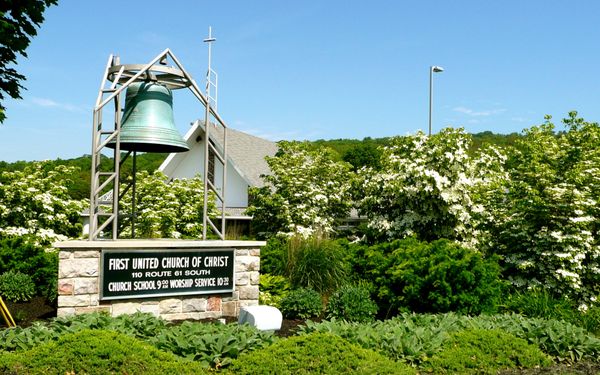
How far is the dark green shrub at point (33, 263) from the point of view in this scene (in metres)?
11.4

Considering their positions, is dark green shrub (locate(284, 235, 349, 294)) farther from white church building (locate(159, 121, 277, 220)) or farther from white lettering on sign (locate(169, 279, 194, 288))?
white church building (locate(159, 121, 277, 220))

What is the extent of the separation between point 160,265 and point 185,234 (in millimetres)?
8864

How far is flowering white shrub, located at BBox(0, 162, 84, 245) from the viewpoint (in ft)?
54.1

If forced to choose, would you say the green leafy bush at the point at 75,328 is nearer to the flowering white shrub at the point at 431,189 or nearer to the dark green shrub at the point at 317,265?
the dark green shrub at the point at 317,265

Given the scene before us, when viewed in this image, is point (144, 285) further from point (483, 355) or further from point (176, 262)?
point (483, 355)

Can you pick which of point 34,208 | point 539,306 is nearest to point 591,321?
point 539,306

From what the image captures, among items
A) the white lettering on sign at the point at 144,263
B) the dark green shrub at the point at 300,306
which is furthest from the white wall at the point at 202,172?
the white lettering on sign at the point at 144,263

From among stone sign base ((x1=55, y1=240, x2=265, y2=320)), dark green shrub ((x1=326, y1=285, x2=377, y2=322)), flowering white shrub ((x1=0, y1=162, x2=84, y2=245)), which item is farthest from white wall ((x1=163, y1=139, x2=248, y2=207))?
dark green shrub ((x1=326, y1=285, x2=377, y2=322))

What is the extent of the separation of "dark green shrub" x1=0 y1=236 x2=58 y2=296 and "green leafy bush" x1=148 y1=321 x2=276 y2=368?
16.7 ft

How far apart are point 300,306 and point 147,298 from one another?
7.53 ft

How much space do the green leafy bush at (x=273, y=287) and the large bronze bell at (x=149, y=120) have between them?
2.79m

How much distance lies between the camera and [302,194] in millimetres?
18969

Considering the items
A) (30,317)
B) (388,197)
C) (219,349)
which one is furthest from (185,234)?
(219,349)

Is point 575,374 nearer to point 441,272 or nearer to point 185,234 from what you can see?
point 441,272
